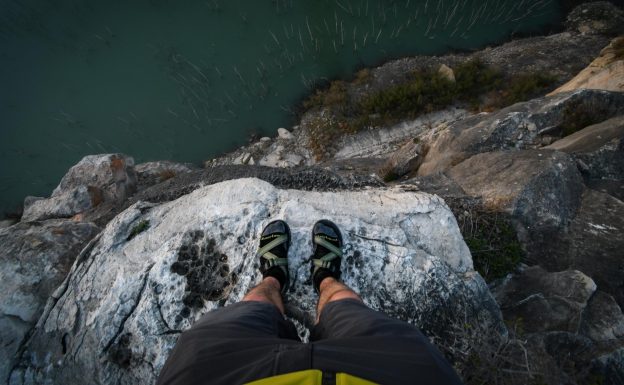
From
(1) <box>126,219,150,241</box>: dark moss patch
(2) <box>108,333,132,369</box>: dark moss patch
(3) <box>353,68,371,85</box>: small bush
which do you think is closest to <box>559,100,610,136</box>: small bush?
(3) <box>353,68,371,85</box>: small bush

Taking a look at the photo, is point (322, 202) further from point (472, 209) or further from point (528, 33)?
point (528, 33)

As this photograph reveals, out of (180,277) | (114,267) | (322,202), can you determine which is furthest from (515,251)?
(114,267)

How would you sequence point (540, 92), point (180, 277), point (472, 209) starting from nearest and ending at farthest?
1. point (180, 277)
2. point (472, 209)
3. point (540, 92)

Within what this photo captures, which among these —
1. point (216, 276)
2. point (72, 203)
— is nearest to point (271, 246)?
point (216, 276)

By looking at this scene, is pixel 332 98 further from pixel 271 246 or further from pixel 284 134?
pixel 271 246

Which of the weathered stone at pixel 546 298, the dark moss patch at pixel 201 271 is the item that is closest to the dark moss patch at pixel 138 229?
the dark moss patch at pixel 201 271

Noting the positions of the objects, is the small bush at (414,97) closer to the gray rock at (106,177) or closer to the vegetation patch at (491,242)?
the vegetation patch at (491,242)
